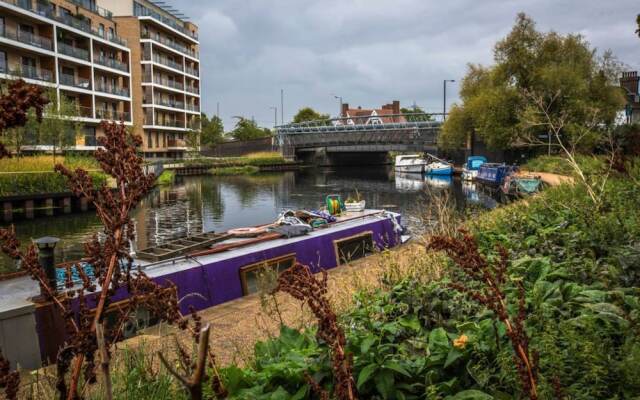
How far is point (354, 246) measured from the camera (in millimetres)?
13000

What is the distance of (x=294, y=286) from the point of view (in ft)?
7.41

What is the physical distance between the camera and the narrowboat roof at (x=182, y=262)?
23.7 feet

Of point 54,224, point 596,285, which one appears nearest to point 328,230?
point 596,285

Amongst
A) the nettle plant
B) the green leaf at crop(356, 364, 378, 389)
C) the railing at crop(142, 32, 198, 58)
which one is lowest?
the green leaf at crop(356, 364, 378, 389)

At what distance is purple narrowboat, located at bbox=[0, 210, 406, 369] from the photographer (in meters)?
6.57

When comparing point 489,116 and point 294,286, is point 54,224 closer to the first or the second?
point 294,286

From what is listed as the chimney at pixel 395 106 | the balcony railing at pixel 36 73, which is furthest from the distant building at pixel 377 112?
the balcony railing at pixel 36 73

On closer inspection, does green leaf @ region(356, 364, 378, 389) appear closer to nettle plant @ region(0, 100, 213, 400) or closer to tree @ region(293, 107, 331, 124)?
nettle plant @ region(0, 100, 213, 400)

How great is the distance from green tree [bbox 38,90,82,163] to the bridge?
3215 cm

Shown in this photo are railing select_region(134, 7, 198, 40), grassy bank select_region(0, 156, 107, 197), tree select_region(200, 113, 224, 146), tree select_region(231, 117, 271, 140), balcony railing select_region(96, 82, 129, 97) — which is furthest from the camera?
tree select_region(231, 117, 271, 140)

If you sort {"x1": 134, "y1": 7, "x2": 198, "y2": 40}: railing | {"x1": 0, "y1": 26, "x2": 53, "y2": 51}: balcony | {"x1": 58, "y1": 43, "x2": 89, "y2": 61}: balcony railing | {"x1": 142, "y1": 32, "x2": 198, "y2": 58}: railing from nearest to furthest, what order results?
{"x1": 0, "y1": 26, "x2": 53, "y2": 51}: balcony → {"x1": 58, "y1": 43, "x2": 89, "y2": 61}: balcony railing → {"x1": 142, "y1": 32, "x2": 198, "y2": 58}: railing → {"x1": 134, "y1": 7, "x2": 198, "y2": 40}: railing

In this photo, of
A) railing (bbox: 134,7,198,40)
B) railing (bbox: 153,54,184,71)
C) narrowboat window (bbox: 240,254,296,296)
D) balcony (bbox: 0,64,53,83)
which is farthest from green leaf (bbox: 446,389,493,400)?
railing (bbox: 134,7,198,40)

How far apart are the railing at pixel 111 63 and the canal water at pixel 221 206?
40.3 feet

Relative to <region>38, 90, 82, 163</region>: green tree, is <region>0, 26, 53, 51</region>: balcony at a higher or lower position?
higher
